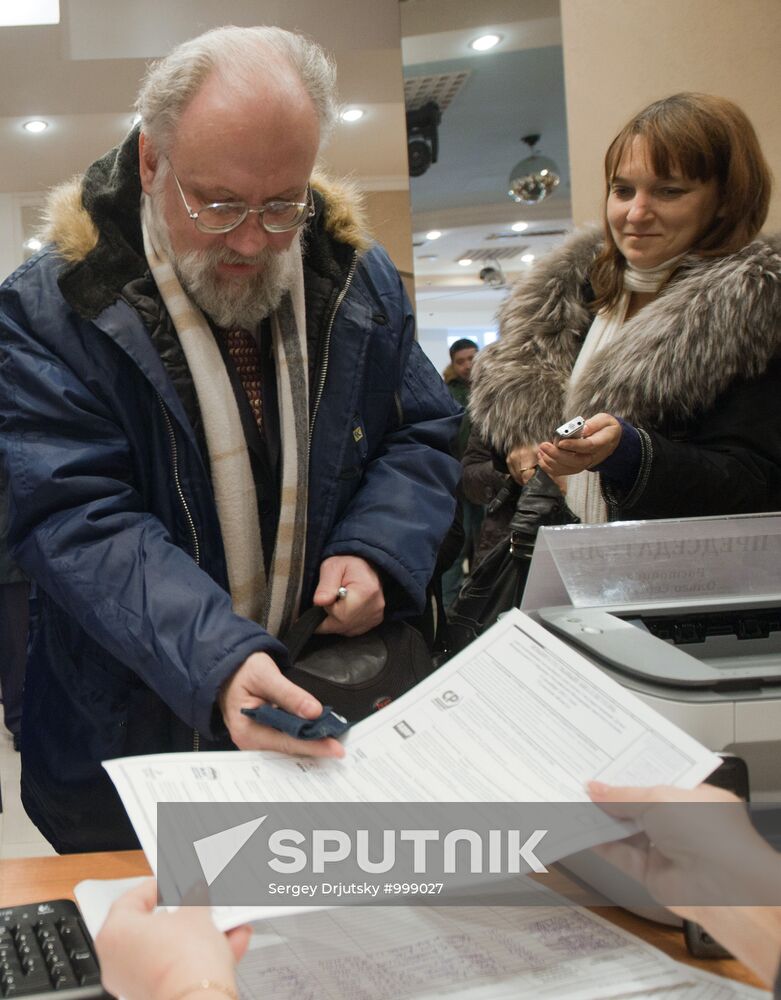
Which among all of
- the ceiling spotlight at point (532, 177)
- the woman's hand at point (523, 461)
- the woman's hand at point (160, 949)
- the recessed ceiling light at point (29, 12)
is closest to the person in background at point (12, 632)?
the woman's hand at point (523, 461)

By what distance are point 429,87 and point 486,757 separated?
11.1 feet

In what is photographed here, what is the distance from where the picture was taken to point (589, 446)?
145 centimetres

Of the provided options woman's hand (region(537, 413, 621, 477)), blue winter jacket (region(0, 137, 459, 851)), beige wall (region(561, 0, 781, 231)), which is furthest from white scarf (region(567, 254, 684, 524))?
beige wall (region(561, 0, 781, 231))

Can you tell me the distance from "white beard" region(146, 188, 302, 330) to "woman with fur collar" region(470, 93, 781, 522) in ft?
1.57

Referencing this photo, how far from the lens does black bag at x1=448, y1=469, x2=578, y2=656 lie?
1.79 meters

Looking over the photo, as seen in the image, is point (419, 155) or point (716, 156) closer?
point (716, 156)

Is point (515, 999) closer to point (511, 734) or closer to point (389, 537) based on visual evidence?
point (511, 734)

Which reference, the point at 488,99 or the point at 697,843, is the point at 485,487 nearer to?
the point at 697,843

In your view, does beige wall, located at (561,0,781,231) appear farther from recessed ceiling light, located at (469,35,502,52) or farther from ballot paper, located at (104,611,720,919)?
ballot paper, located at (104,611,720,919)

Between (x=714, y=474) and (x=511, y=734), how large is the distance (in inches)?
34.6

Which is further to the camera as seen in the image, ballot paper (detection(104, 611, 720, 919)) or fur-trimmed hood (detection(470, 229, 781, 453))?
fur-trimmed hood (detection(470, 229, 781, 453))

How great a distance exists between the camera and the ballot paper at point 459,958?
2.17 feet

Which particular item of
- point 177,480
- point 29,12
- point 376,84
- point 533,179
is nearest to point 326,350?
point 177,480

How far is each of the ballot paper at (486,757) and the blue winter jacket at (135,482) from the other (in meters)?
0.19
